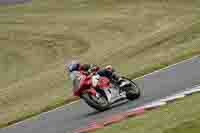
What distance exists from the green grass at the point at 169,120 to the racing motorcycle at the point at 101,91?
2.88 m

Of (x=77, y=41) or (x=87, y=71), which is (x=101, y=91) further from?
(x=77, y=41)

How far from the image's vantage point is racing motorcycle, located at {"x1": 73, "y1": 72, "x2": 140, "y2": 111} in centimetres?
1534

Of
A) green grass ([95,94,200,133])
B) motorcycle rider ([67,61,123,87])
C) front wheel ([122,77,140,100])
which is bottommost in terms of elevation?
front wheel ([122,77,140,100])

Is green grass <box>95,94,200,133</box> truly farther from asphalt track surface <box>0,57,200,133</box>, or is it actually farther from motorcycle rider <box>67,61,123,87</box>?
motorcycle rider <box>67,61,123,87</box>

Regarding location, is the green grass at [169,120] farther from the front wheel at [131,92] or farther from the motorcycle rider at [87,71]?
the motorcycle rider at [87,71]

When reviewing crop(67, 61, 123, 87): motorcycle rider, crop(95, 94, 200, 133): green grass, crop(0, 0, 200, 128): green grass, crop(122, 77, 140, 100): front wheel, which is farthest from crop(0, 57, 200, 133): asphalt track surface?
crop(95, 94, 200, 133): green grass

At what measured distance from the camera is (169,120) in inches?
408

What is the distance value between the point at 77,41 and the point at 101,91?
19.0 m

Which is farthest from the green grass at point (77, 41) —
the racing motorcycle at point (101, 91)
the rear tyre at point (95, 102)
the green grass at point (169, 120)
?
the green grass at point (169, 120)

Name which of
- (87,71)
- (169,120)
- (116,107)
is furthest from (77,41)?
(169,120)

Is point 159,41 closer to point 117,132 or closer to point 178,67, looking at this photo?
point 178,67

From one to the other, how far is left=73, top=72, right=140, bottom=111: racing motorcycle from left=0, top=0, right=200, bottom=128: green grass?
408cm

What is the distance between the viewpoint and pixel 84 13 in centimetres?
4006

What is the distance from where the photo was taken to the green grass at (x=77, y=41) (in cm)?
2422
